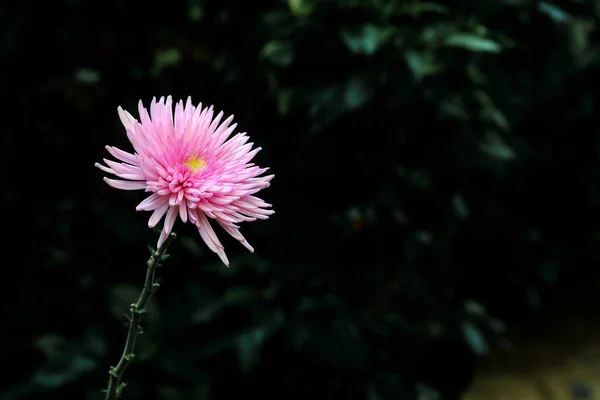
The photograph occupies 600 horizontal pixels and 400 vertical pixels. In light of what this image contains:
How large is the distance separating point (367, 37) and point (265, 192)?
1.46 ft

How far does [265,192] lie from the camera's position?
1727mm

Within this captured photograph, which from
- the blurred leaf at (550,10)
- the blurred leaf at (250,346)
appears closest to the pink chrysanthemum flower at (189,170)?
the blurred leaf at (250,346)

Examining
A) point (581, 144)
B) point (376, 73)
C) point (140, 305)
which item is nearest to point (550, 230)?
point (581, 144)

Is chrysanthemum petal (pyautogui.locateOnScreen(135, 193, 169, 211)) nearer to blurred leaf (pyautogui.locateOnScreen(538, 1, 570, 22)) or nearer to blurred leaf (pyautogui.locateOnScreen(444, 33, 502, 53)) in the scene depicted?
blurred leaf (pyautogui.locateOnScreen(444, 33, 502, 53))

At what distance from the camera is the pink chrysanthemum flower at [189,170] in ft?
1.62

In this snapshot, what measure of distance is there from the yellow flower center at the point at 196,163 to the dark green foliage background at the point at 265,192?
1.22 metres

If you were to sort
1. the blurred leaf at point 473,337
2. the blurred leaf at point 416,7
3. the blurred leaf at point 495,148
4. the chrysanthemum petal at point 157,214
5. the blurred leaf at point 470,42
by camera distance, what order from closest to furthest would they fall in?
the chrysanthemum petal at point 157,214, the blurred leaf at point 470,42, the blurred leaf at point 416,7, the blurred leaf at point 495,148, the blurred leaf at point 473,337

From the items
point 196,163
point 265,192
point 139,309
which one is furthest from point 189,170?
point 265,192

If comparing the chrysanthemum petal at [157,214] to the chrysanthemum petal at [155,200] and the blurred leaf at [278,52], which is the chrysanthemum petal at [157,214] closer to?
the chrysanthemum petal at [155,200]

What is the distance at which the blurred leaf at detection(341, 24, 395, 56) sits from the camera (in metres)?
1.68

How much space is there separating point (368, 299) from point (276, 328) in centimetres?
36

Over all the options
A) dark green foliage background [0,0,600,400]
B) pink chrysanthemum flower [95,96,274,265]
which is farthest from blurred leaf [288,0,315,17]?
pink chrysanthemum flower [95,96,274,265]

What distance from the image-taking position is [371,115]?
190 cm

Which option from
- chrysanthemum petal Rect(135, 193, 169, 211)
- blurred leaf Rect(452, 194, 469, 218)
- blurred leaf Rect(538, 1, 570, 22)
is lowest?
chrysanthemum petal Rect(135, 193, 169, 211)
